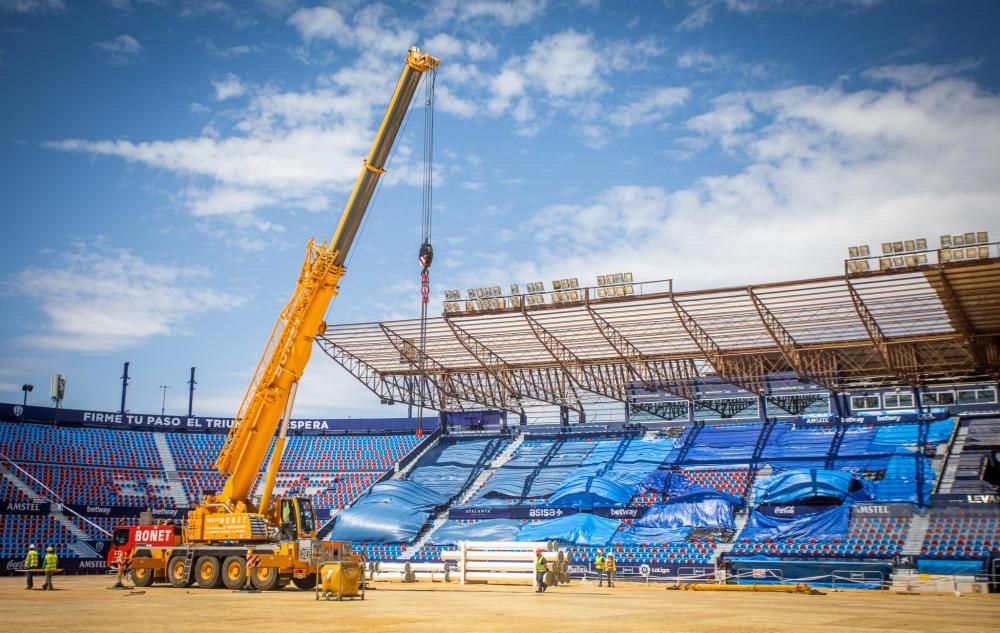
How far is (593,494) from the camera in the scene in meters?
55.6

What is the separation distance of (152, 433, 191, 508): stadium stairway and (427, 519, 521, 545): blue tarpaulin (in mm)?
20279

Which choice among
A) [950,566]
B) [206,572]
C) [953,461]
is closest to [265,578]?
[206,572]

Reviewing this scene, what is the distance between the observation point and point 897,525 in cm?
4597

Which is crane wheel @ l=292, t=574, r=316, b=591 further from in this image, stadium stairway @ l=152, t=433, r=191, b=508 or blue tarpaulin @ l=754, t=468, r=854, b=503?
stadium stairway @ l=152, t=433, r=191, b=508

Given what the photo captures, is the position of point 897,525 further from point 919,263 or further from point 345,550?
point 345,550

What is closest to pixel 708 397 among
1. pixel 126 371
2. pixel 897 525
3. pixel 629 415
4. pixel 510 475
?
pixel 629 415

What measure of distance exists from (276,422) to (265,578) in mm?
5540

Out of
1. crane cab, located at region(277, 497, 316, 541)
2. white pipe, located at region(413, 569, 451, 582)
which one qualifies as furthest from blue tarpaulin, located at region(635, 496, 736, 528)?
crane cab, located at region(277, 497, 316, 541)

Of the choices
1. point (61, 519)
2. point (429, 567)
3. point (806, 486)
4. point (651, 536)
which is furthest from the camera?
point (61, 519)

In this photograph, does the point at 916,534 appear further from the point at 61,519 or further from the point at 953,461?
the point at 61,519

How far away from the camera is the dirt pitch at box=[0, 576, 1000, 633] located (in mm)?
15711

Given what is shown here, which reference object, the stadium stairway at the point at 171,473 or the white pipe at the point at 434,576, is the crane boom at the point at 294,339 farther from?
the stadium stairway at the point at 171,473

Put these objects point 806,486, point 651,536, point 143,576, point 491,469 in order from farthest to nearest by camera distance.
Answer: point 491,469 → point 806,486 → point 651,536 → point 143,576

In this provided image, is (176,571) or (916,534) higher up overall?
(916,534)
